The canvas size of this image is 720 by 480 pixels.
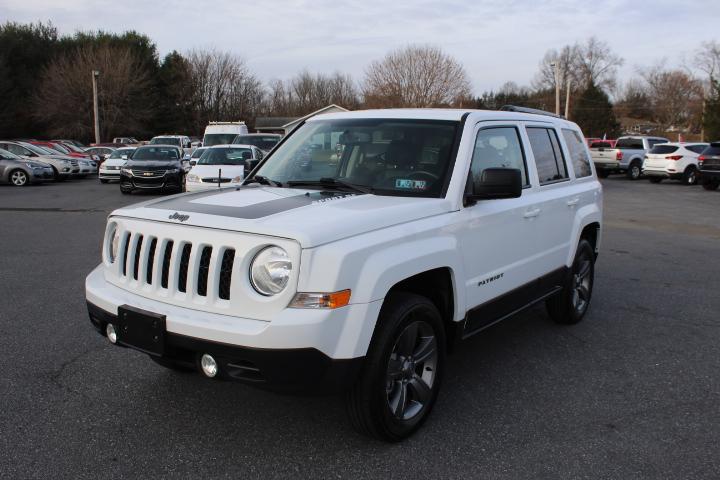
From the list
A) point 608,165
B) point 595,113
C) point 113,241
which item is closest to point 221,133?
point 608,165

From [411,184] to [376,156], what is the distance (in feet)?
1.38

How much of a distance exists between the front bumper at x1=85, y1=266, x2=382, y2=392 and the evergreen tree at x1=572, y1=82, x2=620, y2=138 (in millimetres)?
65808

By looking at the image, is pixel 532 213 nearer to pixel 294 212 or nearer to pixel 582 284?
pixel 582 284

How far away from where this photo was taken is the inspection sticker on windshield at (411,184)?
388cm

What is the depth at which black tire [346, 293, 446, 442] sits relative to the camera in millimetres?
3201

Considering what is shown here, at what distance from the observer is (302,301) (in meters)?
2.93

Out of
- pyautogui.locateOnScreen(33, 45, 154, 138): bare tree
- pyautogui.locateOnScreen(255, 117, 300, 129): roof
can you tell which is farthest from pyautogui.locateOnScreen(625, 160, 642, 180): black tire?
pyautogui.locateOnScreen(255, 117, 300, 129): roof

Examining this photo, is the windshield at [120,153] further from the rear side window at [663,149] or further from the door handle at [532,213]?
the door handle at [532,213]

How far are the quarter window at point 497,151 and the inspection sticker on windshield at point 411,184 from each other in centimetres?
37

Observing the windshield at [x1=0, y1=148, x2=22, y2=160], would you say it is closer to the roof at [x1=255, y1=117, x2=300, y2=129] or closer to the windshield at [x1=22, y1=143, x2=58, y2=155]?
the windshield at [x1=22, y1=143, x2=58, y2=155]

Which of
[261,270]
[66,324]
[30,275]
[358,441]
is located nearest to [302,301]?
[261,270]

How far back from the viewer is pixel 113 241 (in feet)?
12.6

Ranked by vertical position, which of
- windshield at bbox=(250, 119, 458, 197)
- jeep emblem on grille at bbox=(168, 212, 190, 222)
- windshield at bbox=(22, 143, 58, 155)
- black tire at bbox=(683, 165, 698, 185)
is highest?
windshield at bbox=(22, 143, 58, 155)

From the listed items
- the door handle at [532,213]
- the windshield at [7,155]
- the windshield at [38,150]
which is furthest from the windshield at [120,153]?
the door handle at [532,213]
